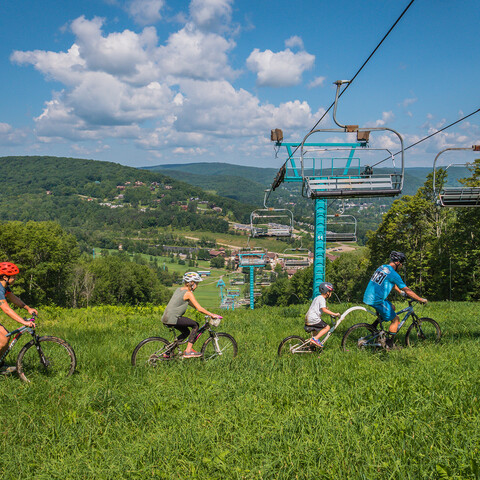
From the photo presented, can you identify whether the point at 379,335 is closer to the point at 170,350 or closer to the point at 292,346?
the point at 292,346

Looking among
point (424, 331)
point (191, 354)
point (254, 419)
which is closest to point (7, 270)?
point (191, 354)

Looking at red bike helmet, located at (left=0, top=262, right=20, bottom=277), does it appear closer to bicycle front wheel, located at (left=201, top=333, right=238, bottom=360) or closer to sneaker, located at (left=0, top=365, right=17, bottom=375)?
sneaker, located at (left=0, top=365, right=17, bottom=375)

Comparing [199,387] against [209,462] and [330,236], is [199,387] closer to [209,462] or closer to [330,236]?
[209,462]

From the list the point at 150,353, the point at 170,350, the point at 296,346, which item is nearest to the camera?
the point at 150,353

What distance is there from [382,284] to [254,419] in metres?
3.91

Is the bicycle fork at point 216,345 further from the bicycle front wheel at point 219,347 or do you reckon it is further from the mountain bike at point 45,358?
the mountain bike at point 45,358

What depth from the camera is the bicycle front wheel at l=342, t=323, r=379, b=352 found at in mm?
7320

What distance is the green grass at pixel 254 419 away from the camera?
3.39m

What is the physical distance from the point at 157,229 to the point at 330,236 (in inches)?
6654

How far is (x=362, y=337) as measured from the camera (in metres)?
7.35

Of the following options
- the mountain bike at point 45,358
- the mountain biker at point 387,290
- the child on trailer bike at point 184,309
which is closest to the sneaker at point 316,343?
the mountain biker at point 387,290

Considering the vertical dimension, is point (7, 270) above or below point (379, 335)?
above

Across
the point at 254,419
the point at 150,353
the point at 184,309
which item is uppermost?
the point at 184,309

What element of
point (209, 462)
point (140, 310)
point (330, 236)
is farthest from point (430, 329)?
point (330, 236)
